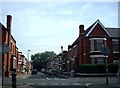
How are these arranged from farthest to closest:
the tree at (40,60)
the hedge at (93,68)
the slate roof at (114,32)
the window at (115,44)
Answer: the tree at (40,60), the slate roof at (114,32), the window at (115,44), the hedge at (93,68)

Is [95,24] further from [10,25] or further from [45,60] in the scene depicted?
[45,60]

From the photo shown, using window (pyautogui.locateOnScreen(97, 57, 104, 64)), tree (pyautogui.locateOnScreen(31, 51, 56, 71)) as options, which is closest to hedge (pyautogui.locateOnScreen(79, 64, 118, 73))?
window (pyautogui.locateOnScreen(97, 57, 104, 64))

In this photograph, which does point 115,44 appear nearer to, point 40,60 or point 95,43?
point 95,43

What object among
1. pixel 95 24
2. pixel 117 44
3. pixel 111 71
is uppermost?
pixel 95 24

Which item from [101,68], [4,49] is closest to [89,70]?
[101,68]

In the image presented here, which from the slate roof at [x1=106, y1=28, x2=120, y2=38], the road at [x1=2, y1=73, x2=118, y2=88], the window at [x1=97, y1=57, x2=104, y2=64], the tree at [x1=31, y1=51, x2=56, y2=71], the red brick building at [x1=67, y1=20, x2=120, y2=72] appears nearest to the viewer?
the road at [x1=2, y1=73, x2=118, y2=88]

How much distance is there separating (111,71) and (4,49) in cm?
3183

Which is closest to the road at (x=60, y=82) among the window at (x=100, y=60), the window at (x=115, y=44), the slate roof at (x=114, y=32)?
the window at (x=100, y=60)

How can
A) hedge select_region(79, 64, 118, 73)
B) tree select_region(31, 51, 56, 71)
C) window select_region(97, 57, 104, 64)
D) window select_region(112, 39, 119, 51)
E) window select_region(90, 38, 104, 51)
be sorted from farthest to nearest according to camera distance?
tree select_region(31, 51, 56, 71), window select_region(112, 39, 119, 51), window select_region(90, 38, 104, 51), window select_region(97, 57, 104, 64), hedge select_region(79, 64, 118, 73)

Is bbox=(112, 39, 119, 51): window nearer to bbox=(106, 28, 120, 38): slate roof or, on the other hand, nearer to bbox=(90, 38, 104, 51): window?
bbox=(106, 28, 120, 38): slate roof

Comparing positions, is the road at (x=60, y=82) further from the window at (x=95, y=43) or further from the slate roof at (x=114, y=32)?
the slate roof at (x=114, y=32)

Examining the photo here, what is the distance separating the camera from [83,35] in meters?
56.1

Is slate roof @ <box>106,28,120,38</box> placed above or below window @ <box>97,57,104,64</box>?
above

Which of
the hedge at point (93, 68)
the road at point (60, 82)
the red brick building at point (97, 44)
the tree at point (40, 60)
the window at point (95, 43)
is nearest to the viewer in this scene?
the road at point (60, 82)
